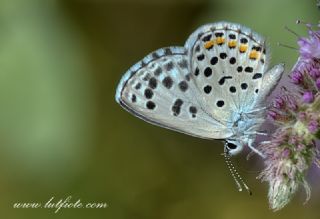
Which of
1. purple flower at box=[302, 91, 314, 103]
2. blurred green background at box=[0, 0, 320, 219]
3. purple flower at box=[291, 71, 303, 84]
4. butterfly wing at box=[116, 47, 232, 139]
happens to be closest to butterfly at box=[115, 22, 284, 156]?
butterfly wing at box=[116, 47, 232, 139]

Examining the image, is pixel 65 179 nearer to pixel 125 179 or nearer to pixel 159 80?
pixel 125 179

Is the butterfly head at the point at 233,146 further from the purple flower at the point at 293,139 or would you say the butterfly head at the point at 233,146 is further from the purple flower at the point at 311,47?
the purple flower at the point at 311,47

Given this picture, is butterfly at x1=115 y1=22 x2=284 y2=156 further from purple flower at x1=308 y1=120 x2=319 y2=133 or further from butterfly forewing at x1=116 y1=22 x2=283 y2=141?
purple flower at x1=308 y1=120 x2=319 y2=133

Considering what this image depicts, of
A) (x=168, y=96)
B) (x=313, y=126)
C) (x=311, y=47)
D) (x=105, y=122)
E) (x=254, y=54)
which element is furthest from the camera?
(x=105, y=122)

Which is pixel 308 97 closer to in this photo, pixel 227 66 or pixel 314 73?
pixel 314 73

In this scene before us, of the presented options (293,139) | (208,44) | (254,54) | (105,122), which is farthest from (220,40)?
(105,122)

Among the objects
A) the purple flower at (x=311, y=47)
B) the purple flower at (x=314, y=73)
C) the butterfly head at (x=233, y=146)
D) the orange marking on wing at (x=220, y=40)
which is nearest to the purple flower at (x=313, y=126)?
the purple flower at (x=314, y=73)
